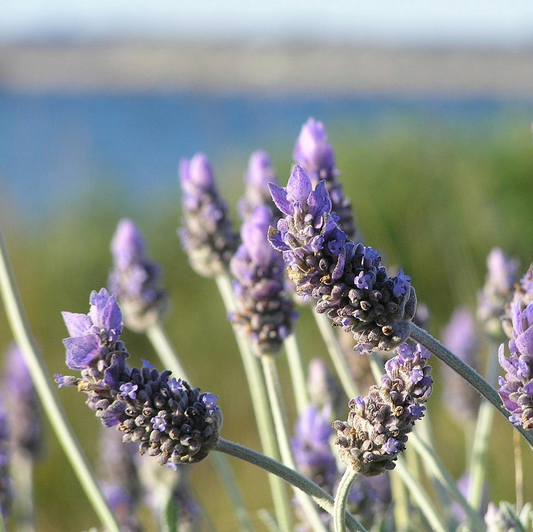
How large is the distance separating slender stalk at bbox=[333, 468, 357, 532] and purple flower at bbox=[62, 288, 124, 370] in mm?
266

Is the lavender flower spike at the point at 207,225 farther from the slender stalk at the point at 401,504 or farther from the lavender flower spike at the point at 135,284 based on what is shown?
the slender stalk at the point at 401,504

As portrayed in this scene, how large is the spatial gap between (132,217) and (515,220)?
8.43ft

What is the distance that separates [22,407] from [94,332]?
4.11ft

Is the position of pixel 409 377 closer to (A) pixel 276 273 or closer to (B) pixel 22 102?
(A) pixel 276 273

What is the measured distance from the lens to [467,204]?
4832mm

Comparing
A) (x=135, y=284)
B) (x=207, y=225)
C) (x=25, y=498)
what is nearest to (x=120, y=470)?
(x=25, y=498)

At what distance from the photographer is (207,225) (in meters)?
1.74

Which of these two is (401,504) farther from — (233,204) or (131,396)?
(233,204)

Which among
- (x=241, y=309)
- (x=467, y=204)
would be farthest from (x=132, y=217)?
(x=241, y=309)

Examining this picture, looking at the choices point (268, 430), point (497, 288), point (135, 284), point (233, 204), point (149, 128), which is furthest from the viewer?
point (149, 128)

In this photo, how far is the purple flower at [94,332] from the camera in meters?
0.89

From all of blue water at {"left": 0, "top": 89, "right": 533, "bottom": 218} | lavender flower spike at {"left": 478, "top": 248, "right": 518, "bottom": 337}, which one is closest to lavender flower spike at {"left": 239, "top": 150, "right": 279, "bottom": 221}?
lavender flower spike at {"left": 478, "top": 248, "right": 518, "bottom": 337}

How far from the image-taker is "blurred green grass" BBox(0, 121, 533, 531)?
422cm

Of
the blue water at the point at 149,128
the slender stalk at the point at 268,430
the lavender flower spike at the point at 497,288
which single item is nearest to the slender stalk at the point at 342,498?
the slender stalk at the point at 268,430
